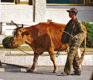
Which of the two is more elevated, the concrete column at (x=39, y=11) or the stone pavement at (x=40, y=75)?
the concrete column at (x=39, y=11)

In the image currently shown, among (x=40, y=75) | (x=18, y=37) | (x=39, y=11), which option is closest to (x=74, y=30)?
(x=40, y=75)

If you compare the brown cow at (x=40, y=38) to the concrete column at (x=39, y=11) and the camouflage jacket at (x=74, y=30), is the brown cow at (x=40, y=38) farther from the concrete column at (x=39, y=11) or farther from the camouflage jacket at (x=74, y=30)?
the concrete column at (x=39, y=11)

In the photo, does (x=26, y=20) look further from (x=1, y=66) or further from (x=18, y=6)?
(x=1, y=66)

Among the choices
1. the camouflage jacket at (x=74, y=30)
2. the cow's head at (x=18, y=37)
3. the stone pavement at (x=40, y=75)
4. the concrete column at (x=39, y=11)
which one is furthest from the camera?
the concrete column at (x=39, y=11)

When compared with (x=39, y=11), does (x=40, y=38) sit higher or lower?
higher

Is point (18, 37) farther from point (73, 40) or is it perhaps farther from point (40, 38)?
point (73, 40)

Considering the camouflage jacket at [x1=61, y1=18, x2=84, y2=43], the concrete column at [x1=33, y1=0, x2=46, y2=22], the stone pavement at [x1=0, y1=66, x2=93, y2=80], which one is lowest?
the stone pavement at [x1=0, y1=66, x2=93, y2=80]

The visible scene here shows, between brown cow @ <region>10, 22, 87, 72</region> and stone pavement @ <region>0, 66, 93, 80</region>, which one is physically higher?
brown cow @ <region>10, 22, 87, 72</region>

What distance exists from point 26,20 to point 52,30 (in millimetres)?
11885

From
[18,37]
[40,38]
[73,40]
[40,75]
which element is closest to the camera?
[73,40]

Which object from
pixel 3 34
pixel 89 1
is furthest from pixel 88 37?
pixel 89 1

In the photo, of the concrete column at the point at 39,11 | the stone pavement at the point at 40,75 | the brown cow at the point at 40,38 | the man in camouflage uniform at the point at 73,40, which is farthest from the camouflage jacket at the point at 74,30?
the concrete column at the point at 39,11

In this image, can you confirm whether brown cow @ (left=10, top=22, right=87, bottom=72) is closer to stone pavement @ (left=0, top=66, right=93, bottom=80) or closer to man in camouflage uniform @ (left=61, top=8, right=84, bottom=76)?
stone pavement @ (left=0, top=66, right=93, bottom=80)

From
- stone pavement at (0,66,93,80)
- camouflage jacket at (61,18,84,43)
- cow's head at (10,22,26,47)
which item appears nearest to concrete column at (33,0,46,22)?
stone pavement at (0,66,93,80)
